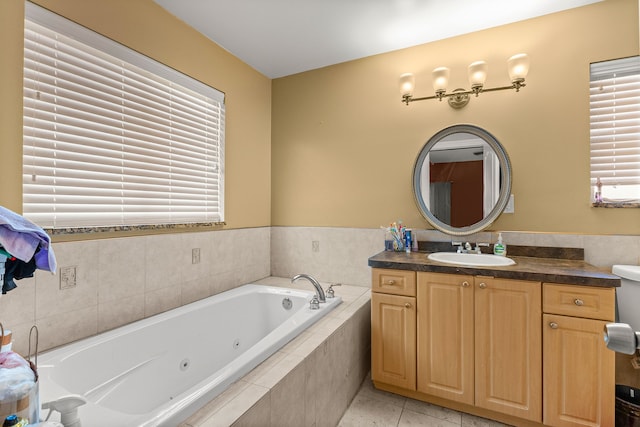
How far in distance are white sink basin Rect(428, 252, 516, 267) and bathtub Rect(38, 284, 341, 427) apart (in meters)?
0.76

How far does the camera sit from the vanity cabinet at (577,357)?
1.48m

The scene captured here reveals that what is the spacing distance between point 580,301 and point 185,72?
8.94ft

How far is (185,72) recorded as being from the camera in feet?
7.02

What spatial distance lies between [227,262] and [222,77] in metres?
1.48

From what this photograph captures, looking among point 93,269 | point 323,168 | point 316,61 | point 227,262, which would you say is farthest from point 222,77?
point 93,269

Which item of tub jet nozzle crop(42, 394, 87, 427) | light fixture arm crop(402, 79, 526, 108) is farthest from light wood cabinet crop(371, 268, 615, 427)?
tub jet nozzle crop(42, 394, 87, 427)

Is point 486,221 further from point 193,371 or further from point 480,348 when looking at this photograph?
point 193,371

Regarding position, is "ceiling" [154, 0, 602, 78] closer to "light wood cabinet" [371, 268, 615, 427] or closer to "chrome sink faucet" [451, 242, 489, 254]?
"chrome sink faucet" [451, 242, 489, 254]

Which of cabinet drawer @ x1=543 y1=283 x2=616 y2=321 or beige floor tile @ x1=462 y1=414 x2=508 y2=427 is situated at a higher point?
cabinet drawer @ x1=543 y1=283 x2=616 y2=321

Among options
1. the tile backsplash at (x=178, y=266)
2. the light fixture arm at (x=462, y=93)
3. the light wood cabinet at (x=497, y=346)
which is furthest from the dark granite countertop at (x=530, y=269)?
the light fixture arm at (x=462, y=93)

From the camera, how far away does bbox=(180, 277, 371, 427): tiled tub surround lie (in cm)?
108

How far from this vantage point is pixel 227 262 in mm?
2467

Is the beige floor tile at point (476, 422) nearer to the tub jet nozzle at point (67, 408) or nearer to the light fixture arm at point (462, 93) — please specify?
the tub jet nozzle at point (67, 408)

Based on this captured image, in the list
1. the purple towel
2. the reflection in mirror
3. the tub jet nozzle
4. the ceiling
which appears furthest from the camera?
the reflection in mirror
